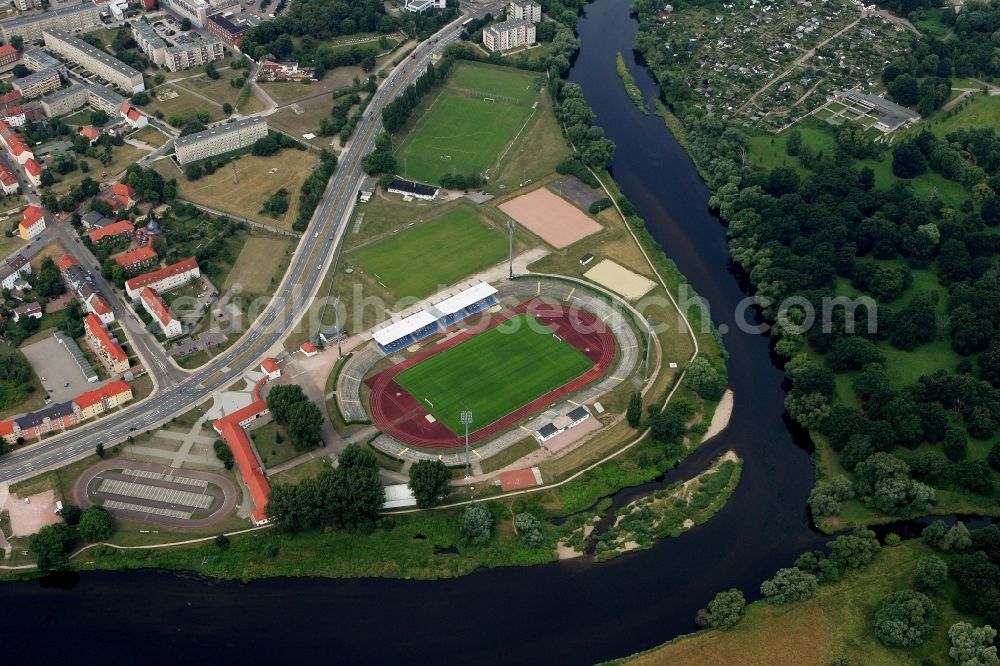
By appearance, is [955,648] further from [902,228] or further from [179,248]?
[179,248]

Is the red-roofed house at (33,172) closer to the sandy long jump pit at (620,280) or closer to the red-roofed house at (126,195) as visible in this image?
the red-roofed house at (126,195)

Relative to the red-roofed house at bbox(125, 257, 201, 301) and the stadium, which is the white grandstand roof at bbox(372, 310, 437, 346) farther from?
the red-roofed house at bbox(125, 257, 201, 301)

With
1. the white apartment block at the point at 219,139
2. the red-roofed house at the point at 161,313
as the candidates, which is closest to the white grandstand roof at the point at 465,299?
the red-roofed house at the point at 161,313

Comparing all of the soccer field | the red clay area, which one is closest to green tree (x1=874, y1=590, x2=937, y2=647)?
the red clay area

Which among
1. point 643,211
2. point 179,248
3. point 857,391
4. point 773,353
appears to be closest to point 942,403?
point 857,391

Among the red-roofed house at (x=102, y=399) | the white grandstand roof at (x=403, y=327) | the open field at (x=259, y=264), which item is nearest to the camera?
the red-roofed house at (x=102, y=399)

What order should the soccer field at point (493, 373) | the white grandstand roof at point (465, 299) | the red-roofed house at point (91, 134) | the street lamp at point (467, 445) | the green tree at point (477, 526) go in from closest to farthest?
the green tree at point (477, 526) < the street lamp at point (467, 445) < the soccer field at point (493, 373) < the white grandstand roof at point (465, 299) < the red-roofed house at point (91, 134)

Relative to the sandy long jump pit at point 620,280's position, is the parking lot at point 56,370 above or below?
below
